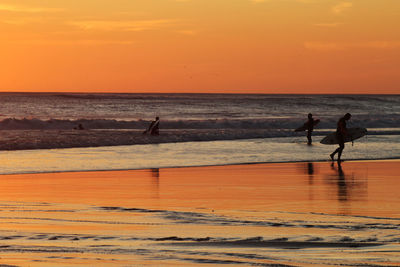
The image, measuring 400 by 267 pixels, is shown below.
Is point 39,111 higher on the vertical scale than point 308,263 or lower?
higher

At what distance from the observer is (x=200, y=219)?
11328mm

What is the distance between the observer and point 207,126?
64.8 metres

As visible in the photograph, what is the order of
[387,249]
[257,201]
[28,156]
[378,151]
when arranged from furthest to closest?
1. [378,151]
2. [28,156]
3. [257,201]
4. [387,249]

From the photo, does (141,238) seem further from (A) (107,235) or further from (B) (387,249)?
(B) (387,249)

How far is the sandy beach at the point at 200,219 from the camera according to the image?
332 inches

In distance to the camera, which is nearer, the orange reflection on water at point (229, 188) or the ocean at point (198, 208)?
the ocean at point (198, 208)

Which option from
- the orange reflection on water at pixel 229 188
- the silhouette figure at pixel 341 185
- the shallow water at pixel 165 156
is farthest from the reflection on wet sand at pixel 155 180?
the silhouette figure at pixel 341 185

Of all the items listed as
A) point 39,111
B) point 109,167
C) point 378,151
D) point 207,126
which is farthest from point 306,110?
point 109,167

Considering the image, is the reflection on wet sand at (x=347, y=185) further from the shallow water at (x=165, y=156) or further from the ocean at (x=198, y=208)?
the shallow water at (x=165, y=156)

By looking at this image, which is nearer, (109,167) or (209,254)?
(209,254)

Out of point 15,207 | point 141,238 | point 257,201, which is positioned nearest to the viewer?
point 141,238

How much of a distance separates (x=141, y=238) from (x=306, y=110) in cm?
9573

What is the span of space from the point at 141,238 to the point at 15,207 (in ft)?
12.7

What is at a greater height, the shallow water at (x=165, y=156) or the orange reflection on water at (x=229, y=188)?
the shallow water at (x=165, y=156)
